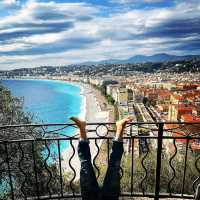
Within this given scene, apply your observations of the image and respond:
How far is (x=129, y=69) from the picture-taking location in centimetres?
17888


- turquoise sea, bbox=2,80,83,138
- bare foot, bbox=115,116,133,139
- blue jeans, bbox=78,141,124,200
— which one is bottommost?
turquoise sea, bbox=2,80,83,138

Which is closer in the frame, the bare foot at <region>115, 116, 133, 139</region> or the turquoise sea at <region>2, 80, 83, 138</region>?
the bare foot at <region>115, 116, 133, 139</region>

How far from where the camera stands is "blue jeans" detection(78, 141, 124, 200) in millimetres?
Result: 2637

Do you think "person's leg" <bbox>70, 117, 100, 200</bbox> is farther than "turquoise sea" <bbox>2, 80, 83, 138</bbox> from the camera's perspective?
No

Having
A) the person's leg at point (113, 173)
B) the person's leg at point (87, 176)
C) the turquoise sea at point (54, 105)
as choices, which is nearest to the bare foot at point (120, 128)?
the person's leg at point (113, 173)

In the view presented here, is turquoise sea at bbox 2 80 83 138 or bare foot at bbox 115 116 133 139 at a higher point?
bare foot at bbox 115 116 133 139

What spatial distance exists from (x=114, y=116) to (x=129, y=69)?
132526 mm

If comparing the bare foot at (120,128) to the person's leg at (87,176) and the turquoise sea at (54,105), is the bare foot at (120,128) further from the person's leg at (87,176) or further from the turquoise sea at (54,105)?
the turquoise sea at (54,105)

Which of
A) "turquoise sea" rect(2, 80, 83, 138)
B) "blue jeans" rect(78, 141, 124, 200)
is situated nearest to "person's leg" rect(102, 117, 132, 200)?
"blue jeans" rect(78, 141, 124, 200)

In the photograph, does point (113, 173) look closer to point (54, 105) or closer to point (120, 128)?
point (120, 128)

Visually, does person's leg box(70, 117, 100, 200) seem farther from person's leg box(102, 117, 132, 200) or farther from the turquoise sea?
the turquoise sea

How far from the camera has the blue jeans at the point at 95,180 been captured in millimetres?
2637

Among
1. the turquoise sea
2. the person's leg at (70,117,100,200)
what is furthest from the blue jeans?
the turquoise sea

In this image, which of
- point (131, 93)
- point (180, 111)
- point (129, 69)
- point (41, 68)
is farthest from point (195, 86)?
point (41, 68)
